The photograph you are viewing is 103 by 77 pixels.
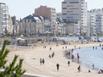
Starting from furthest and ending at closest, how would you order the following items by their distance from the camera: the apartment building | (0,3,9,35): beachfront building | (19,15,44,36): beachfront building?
the apartment building, (19,15,44,36): beachfront building, (0,3,9,35): beachfront building

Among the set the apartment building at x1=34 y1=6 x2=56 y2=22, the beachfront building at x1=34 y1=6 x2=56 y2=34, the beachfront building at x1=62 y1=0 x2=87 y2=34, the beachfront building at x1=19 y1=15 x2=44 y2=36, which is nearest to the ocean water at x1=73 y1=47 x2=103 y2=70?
the beachfront building at x1=19 y1=15 x2=44 y2=36

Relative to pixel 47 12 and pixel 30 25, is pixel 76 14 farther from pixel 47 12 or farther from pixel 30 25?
pixel 30 25

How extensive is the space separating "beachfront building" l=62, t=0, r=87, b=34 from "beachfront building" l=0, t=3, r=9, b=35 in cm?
5750

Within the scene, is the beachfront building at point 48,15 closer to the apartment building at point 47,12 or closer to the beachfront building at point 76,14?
the apartment building at point 47,12

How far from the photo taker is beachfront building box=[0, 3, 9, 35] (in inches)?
4623

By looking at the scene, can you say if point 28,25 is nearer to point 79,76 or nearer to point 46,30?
point 46,30

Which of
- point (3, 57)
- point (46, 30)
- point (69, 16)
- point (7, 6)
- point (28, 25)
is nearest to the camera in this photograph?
point (3, 57)

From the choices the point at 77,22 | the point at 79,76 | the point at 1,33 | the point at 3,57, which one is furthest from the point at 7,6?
the point at 3,57

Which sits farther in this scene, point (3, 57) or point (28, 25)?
point (28, 25)

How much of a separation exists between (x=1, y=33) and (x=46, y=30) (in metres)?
46.3

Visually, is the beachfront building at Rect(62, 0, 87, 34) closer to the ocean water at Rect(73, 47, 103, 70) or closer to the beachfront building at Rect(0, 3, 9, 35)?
the beachfront building at Rect(0, 3, 9, 35)

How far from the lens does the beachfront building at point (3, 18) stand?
385 ft

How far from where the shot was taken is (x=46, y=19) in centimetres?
15938

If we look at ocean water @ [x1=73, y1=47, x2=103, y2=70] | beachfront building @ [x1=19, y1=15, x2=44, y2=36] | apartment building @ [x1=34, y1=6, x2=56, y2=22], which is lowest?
ocean water @ [x1=73, y1=47, x2=103, y2=70]
